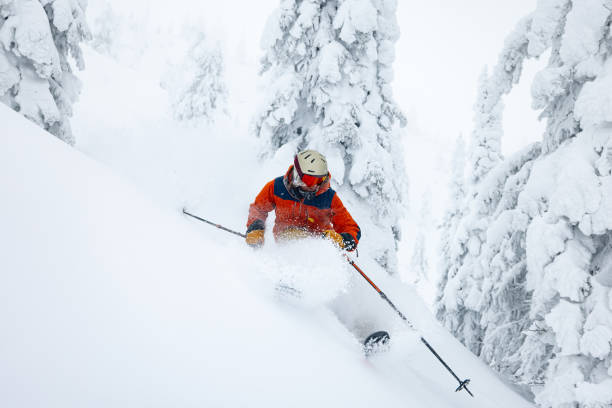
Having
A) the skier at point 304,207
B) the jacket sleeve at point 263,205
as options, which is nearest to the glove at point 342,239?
the skier at point 304,207

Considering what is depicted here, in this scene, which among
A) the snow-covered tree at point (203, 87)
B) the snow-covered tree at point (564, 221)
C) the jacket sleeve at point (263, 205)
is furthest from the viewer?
the snow-covered tree at point (203, 87)

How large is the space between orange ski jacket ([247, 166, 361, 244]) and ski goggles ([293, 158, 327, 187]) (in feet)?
1.03

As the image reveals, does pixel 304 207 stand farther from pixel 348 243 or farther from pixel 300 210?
pixel 348 243

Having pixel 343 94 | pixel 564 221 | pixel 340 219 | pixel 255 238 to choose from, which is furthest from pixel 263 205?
pixel 343 94

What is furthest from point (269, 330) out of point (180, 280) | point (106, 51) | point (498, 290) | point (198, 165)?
point (106, 51)

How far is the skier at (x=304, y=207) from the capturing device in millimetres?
4730

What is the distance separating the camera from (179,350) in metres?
1.98

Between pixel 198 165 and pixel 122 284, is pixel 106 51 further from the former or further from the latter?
pixel 122 284

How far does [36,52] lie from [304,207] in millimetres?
8141

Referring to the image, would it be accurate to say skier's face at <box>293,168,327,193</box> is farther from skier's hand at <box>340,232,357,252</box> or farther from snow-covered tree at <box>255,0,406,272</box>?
snow-covered tree at <box>255,0,406,272</box>

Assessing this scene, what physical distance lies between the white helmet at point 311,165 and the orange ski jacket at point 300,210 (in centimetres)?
47

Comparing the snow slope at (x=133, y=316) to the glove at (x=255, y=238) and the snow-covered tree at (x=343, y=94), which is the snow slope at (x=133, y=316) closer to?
the glove at (x=255, y=238)

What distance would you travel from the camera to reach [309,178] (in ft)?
15.4

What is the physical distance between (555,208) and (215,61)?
87.9 ft
